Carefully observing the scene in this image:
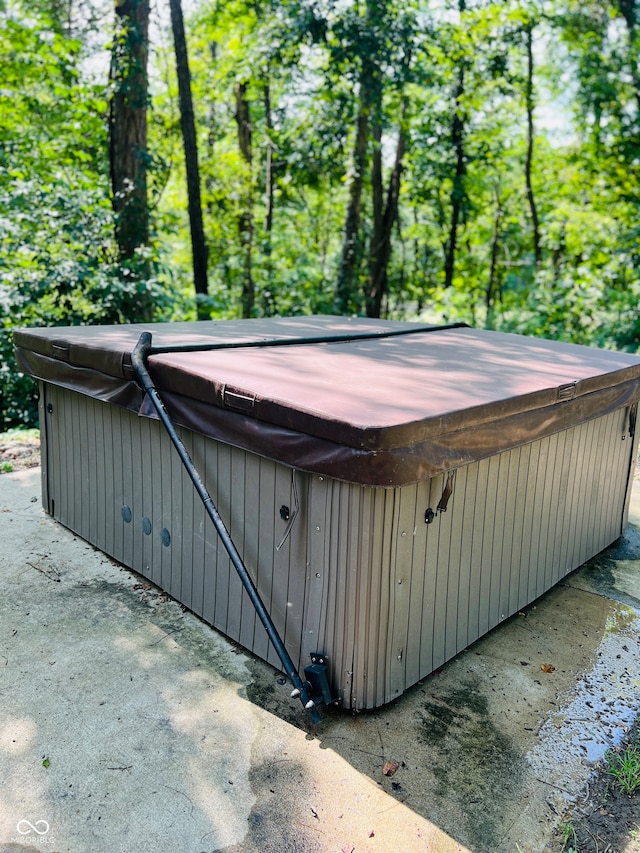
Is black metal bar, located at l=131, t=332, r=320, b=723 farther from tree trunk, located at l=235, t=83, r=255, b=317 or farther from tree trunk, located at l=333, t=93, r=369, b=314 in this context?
tree trunk, located at l=235, t=83, r=255, b=317

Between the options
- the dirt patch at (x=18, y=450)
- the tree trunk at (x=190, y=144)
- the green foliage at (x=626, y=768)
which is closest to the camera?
the green foliage at (x=626, y=768)

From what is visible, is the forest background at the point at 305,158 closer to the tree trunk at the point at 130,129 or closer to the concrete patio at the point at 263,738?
the tree trunk at the point at 130,129

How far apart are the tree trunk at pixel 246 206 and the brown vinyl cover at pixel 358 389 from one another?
7.34 meters

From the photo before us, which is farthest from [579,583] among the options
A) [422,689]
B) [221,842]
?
[221,842]

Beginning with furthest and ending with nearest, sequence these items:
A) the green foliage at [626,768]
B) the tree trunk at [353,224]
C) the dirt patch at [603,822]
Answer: the tree trunk at [353,224] → the green foliage at [626,768] → the dirt patch at [603,822]

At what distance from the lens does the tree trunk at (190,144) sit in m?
9.11

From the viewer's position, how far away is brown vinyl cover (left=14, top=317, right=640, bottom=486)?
7.93 feet

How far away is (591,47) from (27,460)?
13180mm

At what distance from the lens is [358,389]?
9.37 ft

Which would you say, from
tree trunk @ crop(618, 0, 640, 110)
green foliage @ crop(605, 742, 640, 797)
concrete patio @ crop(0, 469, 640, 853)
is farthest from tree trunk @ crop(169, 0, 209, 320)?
tree trunk @ crop(618, 0, 640, 110)

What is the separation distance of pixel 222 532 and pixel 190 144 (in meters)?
7.88

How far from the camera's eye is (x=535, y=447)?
3438mm

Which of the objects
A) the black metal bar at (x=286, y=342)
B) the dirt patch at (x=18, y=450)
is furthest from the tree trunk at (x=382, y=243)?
the black metal bar at (x=286, y=342)

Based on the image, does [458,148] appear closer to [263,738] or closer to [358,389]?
[358,389]
